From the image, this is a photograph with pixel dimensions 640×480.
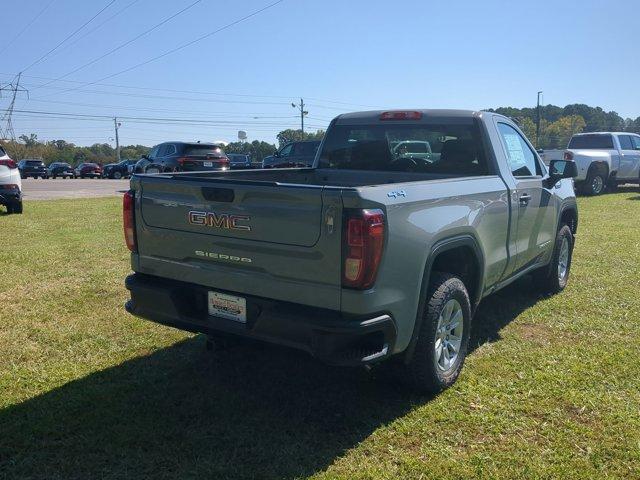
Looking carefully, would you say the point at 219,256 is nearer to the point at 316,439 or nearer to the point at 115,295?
the point at 316,439

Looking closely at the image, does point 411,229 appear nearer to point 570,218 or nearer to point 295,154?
point 570,218

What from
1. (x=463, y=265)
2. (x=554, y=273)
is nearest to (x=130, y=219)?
(x=463, y=265)

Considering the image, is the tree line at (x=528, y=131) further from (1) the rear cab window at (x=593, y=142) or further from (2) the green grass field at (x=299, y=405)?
(2) the green grass field at (x=299, y=405)

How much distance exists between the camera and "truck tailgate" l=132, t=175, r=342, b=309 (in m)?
3.02

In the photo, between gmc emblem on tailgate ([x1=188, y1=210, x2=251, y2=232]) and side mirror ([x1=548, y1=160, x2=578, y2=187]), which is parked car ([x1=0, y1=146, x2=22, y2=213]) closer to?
gmc emblem on tailgate ([x1=188, y1=210, x2=251, y2=232])

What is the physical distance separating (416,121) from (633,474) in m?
3.06

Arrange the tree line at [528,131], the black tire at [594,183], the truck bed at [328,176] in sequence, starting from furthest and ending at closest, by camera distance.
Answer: the tree line at [528,131] < the black tire at [594,183] < the truck bed at [328,176]

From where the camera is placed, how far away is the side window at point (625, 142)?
1834 cm

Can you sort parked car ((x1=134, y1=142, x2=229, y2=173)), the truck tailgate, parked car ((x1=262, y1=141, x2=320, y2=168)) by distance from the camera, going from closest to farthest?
1. the truck tailgate
2. parked car ((x1=262, y1=141, x2=320, y2=168))
3. parked car ((x1=134, y1=142, x2=229, y2=173))

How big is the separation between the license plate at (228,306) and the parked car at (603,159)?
49.2 feet

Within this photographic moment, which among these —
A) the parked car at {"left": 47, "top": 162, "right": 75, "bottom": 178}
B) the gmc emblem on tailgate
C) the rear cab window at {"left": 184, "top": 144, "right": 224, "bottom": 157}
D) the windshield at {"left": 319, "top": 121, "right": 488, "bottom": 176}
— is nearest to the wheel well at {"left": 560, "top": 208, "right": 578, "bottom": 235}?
the windshield at {"left": 319, "top": 121, "right": 488, "bottom": 176}

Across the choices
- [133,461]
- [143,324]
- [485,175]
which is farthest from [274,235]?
[143,324]

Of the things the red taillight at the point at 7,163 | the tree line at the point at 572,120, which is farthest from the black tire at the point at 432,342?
the tree line at the point at 572,120

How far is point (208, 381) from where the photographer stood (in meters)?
3.99
